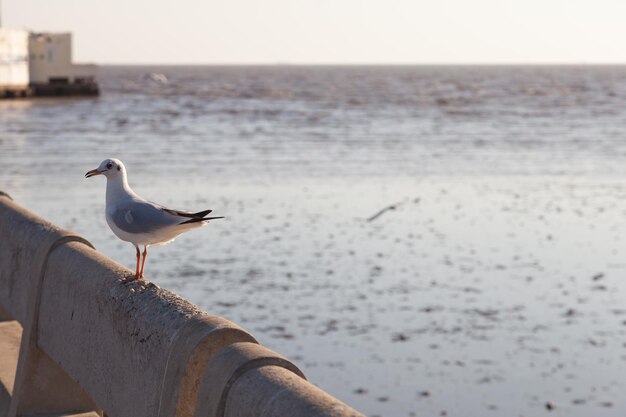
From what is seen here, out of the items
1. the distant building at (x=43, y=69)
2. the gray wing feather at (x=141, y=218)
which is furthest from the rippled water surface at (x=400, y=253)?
the distant building at (x=43, y=69)

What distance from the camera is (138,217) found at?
477 centimetres

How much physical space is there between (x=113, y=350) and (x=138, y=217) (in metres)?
0.73

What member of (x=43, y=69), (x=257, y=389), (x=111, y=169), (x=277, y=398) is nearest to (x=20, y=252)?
(x=111, y=169)

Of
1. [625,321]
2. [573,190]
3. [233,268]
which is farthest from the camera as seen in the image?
[573,190]

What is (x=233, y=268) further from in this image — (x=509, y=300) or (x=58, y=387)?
(x=58, y=387)

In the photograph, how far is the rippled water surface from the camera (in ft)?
34.2

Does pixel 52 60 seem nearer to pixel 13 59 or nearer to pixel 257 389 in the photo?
pixel 13 59

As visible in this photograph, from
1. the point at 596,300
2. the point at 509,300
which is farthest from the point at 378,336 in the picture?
the point at 596,300

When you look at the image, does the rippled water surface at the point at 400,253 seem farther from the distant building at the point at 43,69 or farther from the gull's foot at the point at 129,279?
the distant building at the point at 43,69

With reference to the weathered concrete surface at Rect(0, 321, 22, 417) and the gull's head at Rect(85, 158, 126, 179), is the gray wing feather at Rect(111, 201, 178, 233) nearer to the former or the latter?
the gull's head at Rect(85, 158, 126, 179)

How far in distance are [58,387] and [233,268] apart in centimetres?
980

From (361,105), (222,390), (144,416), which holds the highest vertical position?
(222,390)

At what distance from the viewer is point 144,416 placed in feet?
12.7

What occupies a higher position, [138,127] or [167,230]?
[167,230]
